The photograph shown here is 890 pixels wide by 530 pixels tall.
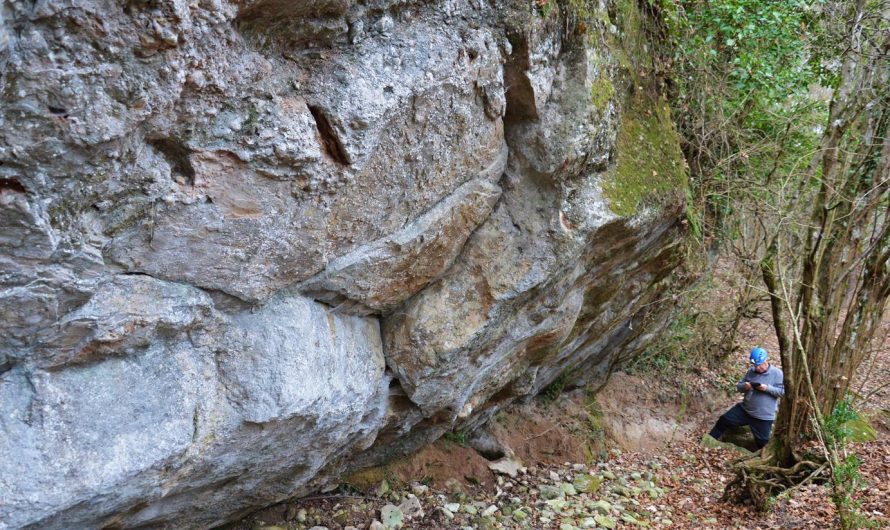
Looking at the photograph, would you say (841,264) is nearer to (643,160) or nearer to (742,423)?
(643,160)

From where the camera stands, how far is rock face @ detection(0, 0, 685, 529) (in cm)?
259

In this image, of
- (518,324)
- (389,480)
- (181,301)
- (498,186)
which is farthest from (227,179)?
(389,480)

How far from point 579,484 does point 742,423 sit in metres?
2.68

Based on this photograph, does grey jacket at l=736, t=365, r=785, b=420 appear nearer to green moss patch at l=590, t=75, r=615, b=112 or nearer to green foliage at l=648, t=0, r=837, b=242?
green foliage at l=648, t=0, r=837, b=242

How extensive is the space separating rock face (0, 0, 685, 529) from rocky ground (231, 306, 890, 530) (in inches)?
17.8

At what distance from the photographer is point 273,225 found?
336 centimetres

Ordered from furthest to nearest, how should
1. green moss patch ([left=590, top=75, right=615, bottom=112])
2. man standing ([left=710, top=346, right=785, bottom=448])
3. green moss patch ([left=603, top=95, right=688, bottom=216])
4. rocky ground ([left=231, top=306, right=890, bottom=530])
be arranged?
man standing ([left=710, top=346, right=785, bottom=448]) < rocky ground ([left=231, top=306, right=890, bottom=530]) < green moss patch ([left=603, top=95, right=688, bottom=216]) < green moss patch ([left=590, top=75, right=615, bottom=112])

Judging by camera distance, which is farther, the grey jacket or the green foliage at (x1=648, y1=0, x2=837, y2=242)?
the grey jacket

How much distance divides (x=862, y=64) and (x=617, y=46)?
2206mm

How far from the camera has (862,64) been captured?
18.9 ft

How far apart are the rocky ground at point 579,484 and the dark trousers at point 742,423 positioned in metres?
0.26

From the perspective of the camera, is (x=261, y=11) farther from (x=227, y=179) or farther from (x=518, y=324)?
(x=518, y=324)

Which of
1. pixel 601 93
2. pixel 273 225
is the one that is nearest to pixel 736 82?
pixel 601 93

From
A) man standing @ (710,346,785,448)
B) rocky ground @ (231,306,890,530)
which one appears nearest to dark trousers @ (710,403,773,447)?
man standing @ (710,346,785,448)
